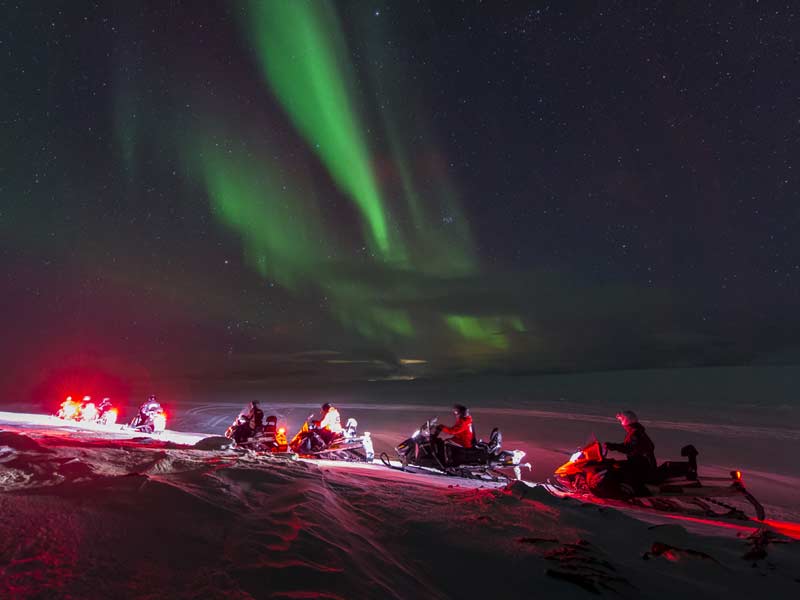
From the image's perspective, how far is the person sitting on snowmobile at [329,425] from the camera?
1197cm

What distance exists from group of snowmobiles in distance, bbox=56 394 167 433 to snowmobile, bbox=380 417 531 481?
9.55m

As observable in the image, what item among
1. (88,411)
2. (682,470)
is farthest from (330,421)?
(88,411)

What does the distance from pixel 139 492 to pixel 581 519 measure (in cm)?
384

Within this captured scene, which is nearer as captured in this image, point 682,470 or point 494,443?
point 682,470

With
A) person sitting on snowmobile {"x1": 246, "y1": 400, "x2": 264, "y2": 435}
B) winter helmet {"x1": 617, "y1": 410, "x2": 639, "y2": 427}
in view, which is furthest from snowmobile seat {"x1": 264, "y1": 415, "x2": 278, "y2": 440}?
winter helmet {"x1": 617, "y1": 410, "x2": 639, "y2": 427}

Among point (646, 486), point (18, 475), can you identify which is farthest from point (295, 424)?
point (18, 475)

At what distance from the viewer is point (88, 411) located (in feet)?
62.3

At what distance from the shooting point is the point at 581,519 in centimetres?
448

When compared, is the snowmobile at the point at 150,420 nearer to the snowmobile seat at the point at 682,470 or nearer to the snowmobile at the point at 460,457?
the snowmobile at the point at 460,457

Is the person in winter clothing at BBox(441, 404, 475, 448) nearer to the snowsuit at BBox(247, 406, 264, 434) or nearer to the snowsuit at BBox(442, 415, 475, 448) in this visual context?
the snowsuit at BBox(442, 415, 475, 448)

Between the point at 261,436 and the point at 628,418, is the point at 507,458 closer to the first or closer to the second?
the point at 628,418

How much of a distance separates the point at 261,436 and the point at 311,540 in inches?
387

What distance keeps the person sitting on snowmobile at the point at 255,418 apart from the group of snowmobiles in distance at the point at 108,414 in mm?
4860

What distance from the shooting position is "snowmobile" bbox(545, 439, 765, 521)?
705cm
